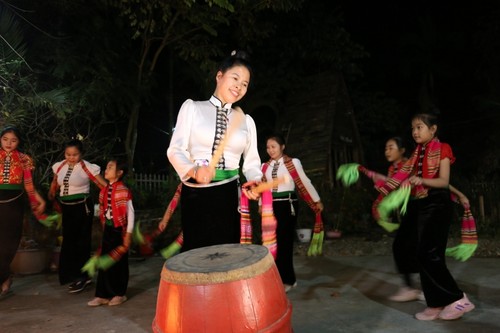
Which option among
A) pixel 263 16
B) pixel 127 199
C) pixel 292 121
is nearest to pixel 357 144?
pixel 292 121

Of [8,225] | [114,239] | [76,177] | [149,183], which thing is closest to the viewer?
[114,239]

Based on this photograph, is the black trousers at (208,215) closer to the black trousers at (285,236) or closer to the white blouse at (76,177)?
the black trousers at (285,236)

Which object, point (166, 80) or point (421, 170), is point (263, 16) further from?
point (421, 170)

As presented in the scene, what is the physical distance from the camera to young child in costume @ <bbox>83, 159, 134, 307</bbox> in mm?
4375

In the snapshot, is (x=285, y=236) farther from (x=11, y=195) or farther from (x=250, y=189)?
(x=11, y=195)

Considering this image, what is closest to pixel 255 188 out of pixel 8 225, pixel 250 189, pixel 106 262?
pixel 250 189

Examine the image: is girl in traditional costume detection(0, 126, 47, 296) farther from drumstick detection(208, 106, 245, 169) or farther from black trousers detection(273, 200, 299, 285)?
drumstick detection(208, 106, 245, 169)

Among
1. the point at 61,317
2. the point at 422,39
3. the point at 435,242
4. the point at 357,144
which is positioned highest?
the point at 422,39

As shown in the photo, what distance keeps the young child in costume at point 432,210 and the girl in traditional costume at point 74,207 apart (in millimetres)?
3367

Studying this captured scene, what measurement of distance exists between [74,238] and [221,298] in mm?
4009

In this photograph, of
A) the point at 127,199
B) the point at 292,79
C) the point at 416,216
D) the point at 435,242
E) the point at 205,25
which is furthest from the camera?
the point at 292,79

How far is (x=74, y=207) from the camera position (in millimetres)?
5277

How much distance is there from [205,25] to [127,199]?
487 cm

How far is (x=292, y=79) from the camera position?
41.9ft
